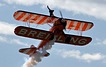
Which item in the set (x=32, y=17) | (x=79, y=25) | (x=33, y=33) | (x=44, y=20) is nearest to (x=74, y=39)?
(x=79, y=25)

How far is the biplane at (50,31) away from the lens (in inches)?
3194

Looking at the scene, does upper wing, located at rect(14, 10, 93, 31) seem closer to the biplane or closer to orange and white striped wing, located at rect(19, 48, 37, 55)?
the biplane

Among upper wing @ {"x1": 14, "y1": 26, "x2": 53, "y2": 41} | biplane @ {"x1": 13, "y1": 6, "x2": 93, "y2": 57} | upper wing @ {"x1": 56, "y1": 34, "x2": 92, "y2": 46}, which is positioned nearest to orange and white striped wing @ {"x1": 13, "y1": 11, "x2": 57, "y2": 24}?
biplane @ {"x1": 13, "y1": 6, "x2": 93, "y2": 57}

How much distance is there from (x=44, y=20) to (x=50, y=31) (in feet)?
11.3

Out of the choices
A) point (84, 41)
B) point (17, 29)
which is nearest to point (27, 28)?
point (17, 29)

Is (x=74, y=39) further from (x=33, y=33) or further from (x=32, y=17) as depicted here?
(x=33, y=33)

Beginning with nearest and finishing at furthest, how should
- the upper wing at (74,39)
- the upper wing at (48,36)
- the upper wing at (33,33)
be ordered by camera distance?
the upper wing at (33,33)
the upper wing at (48,36)
the upper wing at (74,39)

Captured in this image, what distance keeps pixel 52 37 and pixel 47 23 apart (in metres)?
3.26

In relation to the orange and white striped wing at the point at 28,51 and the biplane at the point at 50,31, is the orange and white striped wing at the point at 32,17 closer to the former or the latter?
the biplane at the point at 50,31

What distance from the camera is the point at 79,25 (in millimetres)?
86438

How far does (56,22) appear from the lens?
82.2 meters

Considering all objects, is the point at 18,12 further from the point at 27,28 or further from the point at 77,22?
the point at 77,22

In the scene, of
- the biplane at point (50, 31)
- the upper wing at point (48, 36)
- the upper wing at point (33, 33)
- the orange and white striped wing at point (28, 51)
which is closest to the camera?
the upper wing at point (33, 33)

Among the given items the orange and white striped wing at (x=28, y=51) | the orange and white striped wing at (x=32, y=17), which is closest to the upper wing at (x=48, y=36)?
the orange and white striped wing at (x=32, y=17)
